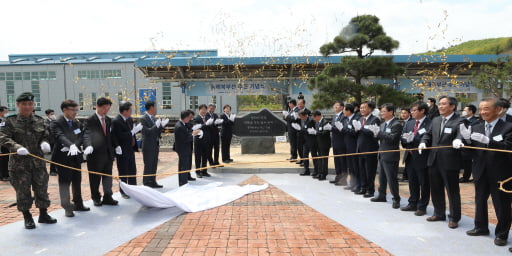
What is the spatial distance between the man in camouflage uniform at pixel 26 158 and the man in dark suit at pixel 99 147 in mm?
869

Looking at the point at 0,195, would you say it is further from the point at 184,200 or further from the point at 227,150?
the point at 227,150

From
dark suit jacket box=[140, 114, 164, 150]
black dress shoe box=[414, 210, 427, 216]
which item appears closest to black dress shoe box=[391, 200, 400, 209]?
black dress shoe box=[414, 210, 427, 216]

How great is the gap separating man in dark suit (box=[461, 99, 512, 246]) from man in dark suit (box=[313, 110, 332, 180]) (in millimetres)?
3504

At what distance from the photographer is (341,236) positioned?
4238 millimetres

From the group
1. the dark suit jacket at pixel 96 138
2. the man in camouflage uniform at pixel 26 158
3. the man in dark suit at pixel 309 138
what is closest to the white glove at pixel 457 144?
the man in dark suit at pixel 309 138

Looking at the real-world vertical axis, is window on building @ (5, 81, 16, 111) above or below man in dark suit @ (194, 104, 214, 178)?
above

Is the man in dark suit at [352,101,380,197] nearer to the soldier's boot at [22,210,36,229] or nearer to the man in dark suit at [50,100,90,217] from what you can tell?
the man in dark suit at [50,100,90,217]

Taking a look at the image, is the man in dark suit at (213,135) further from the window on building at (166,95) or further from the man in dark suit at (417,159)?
the window on building at (166,95)

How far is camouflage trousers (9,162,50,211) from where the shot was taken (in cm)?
456

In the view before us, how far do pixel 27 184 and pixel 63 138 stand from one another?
2.68 feet

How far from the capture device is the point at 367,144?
6191mm

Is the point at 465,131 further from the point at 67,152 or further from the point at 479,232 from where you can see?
the point at 67,152

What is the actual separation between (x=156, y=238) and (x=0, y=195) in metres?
4.78

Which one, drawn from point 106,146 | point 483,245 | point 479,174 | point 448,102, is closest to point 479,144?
point 479,174
